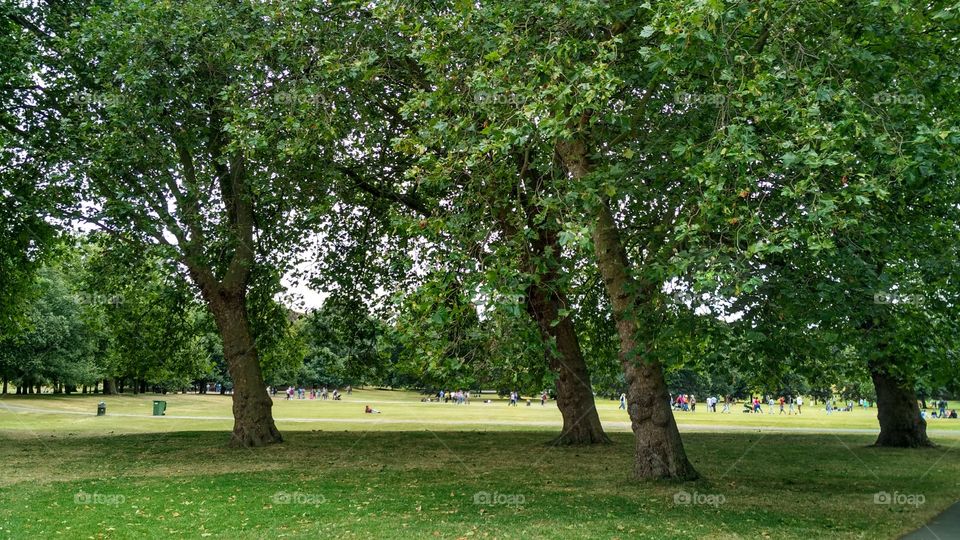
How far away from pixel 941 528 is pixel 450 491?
6.98 meters

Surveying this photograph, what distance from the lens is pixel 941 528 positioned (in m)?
9.54

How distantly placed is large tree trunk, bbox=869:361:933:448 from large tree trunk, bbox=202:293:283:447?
56.4 feet

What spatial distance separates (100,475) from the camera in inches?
555

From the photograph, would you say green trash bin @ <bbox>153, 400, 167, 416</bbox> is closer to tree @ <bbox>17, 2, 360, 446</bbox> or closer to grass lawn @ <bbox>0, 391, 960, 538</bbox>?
grass lawn @ <bbox>0, 391, 960, 538</bbox>

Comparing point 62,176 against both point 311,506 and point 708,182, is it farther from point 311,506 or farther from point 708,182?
point 708,182

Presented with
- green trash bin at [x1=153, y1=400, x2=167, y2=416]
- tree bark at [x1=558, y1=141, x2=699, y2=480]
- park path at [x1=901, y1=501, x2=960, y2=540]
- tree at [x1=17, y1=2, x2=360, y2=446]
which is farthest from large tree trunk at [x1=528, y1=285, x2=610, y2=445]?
green trash bin at [x1=153, y1=400, x2=167, y2=416]

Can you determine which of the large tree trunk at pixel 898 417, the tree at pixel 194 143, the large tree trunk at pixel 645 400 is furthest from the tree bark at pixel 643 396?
the large tree trunk at pixel 898 417

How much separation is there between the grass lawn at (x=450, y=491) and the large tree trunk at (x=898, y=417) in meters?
0.83

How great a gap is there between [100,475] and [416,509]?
24.1 feet

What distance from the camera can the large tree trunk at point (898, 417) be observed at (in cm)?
2156

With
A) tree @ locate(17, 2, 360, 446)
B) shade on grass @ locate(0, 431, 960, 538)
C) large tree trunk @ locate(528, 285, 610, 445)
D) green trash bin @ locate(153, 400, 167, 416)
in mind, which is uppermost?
tree @ locate(17, 2, 360, 446)

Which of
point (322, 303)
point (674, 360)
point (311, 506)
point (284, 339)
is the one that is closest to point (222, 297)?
point (322, 303)

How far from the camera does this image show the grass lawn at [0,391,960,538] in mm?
9297

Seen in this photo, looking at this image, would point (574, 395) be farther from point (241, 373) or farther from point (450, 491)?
point (241, 373)
